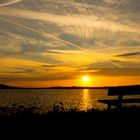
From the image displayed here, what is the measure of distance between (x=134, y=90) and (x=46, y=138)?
617cm

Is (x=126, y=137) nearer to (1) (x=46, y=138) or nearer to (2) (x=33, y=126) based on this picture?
(1) (x=46, y=138)

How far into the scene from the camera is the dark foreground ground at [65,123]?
27.7 feet

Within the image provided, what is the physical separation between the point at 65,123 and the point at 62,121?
30 centimetres

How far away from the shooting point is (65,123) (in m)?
9.40

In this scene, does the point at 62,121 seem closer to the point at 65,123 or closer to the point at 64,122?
the point at 64,122

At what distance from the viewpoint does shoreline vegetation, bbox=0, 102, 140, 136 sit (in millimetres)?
8570

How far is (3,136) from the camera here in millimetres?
7973

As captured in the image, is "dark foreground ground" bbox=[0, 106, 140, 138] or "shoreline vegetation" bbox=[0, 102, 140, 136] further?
"shoreline vegetation" bbox=[0, 102, 140, 136]

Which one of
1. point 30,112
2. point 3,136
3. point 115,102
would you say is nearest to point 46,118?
point 30,112

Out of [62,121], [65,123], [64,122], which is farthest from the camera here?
[62,121]

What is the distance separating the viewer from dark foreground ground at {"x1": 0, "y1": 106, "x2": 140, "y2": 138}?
8.45 metres

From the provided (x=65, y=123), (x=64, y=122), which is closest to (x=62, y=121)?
(x=64, y=122)

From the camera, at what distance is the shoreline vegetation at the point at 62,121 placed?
8570mm

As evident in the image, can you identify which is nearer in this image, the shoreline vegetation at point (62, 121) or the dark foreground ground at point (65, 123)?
the dark foreground ground at point (65, 123)
